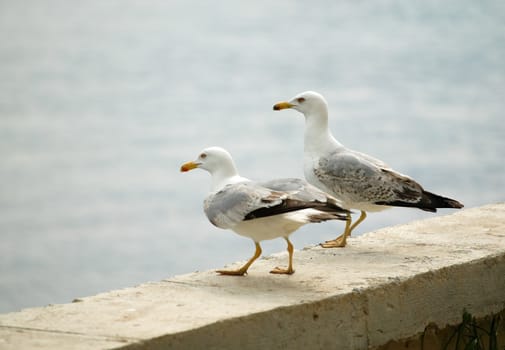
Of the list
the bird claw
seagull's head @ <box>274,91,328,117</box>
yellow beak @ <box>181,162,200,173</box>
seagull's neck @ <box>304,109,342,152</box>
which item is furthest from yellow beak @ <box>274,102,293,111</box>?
the bird claw

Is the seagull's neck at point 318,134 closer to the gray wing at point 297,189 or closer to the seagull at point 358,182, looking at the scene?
the seagull at point 358,182

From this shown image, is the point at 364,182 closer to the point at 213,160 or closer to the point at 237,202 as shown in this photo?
the point at 213,160

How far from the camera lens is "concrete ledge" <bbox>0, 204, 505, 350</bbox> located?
3570 mm

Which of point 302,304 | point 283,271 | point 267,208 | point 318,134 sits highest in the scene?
point 318,134

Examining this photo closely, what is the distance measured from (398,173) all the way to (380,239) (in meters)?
0.38

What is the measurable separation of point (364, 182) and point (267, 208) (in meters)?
1.27

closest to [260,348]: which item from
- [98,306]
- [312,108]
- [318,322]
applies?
[318,322]

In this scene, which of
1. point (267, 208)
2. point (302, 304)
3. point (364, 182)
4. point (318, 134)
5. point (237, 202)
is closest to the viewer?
point (302, 304)

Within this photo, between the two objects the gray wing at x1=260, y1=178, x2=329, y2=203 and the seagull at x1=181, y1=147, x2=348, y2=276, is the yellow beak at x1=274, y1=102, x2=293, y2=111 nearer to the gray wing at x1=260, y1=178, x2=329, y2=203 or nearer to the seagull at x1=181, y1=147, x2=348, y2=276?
the seagull at x1=181, y1=147, x2=348, y2=276

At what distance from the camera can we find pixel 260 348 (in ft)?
12.3

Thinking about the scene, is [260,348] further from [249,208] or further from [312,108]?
[312,108]

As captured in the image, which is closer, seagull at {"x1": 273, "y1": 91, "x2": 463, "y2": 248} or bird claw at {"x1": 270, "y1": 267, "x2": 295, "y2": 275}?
bird claw at {"x1": 270, "y1": 267, "x2": 295, "y2": 275}

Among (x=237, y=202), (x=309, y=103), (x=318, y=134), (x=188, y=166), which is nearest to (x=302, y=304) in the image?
(x=237, y=202)

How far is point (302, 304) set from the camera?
3.88 meters
